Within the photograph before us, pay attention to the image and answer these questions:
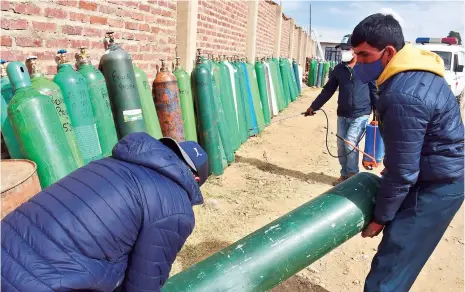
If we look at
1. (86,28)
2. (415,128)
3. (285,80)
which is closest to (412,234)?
(415,128)

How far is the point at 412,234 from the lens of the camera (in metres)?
2.17

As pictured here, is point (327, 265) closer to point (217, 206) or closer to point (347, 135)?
point (217, 206)

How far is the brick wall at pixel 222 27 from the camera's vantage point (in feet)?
18.7

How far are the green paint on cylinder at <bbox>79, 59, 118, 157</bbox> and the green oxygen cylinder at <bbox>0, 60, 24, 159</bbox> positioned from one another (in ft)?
2.06

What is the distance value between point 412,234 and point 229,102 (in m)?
3.86

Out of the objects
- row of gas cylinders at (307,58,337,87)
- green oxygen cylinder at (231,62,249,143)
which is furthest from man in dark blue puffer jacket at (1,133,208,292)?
row of gas cylinders at (307,58,337,87)

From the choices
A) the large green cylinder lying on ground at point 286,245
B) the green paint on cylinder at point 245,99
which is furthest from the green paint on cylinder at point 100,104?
the green paint on cylinder at point 245,99

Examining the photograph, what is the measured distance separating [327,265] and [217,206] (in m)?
1.38

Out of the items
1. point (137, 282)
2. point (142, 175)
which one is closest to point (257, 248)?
point (137, 282)

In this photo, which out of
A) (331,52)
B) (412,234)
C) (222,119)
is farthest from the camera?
(331,52)

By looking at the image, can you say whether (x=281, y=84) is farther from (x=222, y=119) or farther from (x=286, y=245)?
(x=286, y=245)

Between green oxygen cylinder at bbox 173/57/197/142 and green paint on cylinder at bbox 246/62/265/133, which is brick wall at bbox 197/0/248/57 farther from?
green oxygen cylinder at bbox 173/57/197/142

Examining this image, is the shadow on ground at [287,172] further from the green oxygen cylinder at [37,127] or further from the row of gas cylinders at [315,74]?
the row of gas cylinders at [315,74]

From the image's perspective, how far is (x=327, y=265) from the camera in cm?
329
